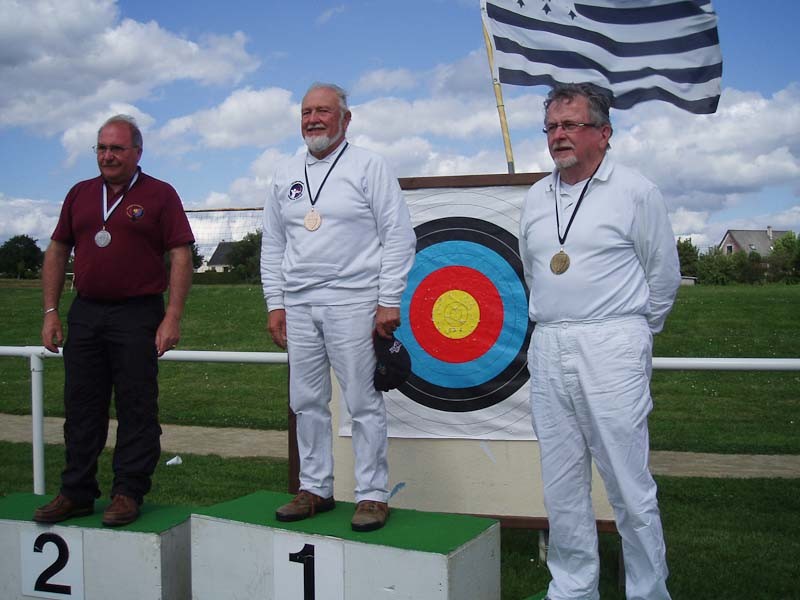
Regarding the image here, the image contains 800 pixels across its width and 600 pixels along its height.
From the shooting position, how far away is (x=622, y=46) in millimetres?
5113

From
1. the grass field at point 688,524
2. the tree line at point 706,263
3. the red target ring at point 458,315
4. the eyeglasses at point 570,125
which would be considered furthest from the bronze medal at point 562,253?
the tree line at point 706,263

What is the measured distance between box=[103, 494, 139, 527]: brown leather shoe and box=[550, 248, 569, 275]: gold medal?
195 cm

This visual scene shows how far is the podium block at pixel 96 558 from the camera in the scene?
131 inches

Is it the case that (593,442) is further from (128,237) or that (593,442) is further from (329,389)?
(128,237)

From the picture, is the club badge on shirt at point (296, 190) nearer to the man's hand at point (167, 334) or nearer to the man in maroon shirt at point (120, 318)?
the man in maroon shirt at point (120, 318)

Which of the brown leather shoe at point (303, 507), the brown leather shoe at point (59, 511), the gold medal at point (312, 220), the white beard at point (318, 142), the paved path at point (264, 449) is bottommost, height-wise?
the paved path at point (264, 449)

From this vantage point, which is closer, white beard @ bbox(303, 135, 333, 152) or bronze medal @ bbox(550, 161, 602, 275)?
bronze medal @ bbox(550, 161, 602, 275)

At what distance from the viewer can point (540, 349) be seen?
3.00 m

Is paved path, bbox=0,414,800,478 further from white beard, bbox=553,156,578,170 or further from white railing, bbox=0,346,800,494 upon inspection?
white beard, bbox=553,156,578,170

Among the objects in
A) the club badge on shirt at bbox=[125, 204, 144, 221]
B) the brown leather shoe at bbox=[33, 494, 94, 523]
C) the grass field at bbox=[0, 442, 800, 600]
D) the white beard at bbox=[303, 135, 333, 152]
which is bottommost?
the grass field at bbox=[0, 442, 800, 600]

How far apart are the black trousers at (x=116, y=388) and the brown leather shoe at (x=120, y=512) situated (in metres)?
0.03

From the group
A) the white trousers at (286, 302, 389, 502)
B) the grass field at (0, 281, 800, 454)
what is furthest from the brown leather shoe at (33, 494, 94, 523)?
the grass field at (0, 281, 800, 454)

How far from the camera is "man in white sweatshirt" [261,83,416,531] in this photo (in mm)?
3275

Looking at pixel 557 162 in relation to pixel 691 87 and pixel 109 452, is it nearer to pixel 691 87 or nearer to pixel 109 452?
pixel 691 87
